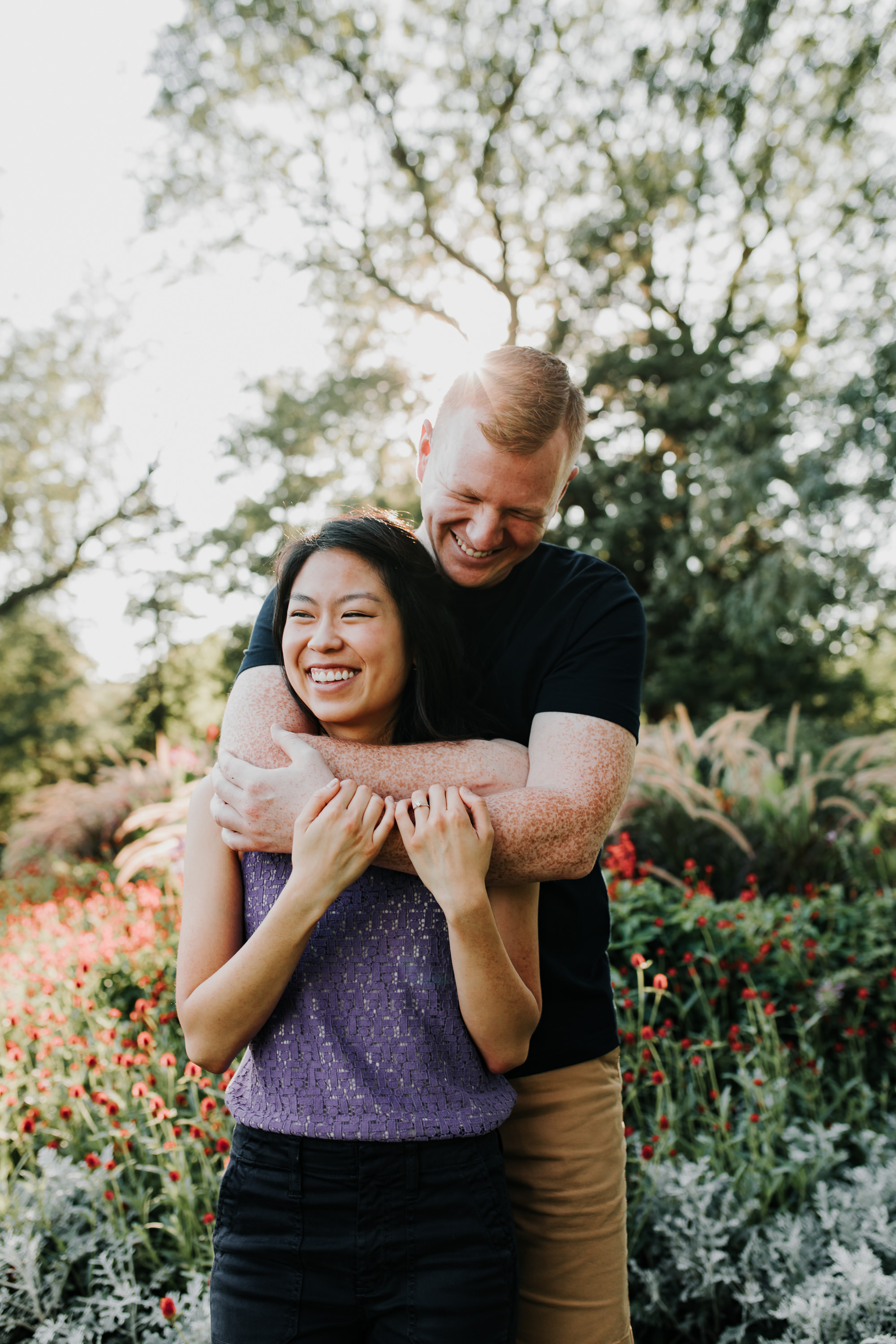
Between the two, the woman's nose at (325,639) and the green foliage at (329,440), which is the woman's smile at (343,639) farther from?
the green foliage at (329,440)

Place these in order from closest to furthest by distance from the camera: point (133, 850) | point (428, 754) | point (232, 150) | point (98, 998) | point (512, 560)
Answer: point (428, 754), point (512, 560), point (98, 998), point (133, 850), point (232, 150)

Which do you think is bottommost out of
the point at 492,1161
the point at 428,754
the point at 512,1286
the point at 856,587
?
the point at 512,1286

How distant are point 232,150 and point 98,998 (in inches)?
582

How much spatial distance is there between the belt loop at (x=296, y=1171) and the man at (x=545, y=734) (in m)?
0.55

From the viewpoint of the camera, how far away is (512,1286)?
49.7 inches

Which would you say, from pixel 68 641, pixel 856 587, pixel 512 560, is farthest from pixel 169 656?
pixel 512 560

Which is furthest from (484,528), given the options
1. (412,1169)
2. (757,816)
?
(757,816)

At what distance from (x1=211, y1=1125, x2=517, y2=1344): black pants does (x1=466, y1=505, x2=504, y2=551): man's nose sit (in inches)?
43.9

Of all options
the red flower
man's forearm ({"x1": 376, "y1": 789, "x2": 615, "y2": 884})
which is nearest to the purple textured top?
man's forearm ({"x1": 376, "y1": 789, "x2": 615, "y2": 884})

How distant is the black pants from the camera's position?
1.19 meters

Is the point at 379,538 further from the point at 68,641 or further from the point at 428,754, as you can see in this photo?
the point at 68,641

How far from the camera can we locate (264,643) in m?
1.71

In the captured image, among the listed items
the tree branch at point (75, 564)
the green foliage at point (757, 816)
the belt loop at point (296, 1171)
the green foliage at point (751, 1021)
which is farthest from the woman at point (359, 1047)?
the tree branch at point (75, 564)

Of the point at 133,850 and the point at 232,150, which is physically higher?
the point at 232,150
